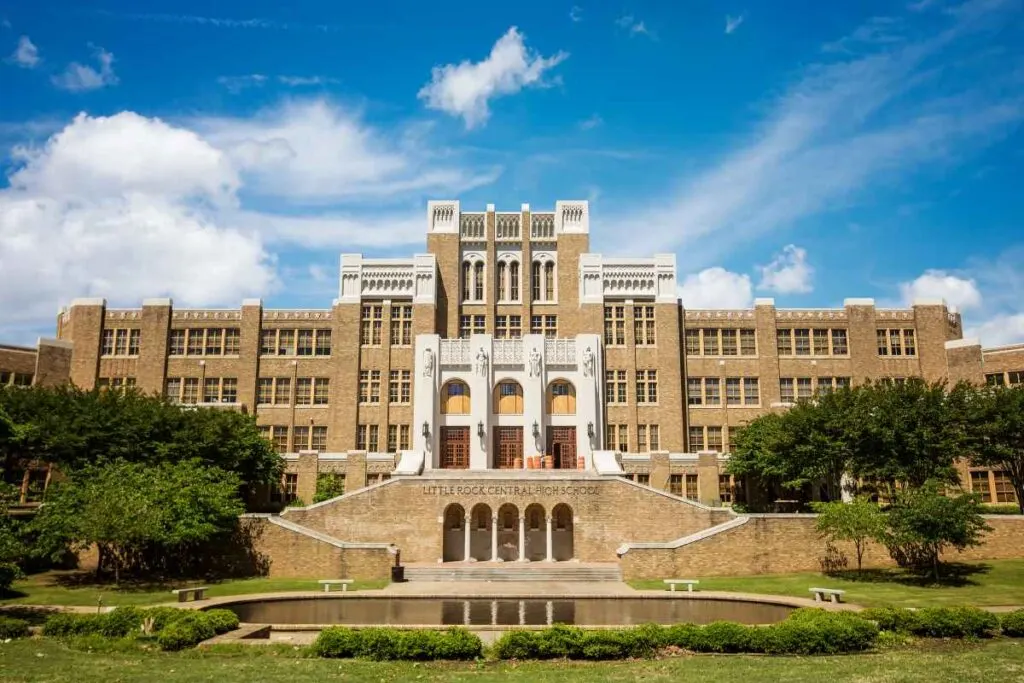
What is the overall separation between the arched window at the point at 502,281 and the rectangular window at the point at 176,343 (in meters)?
21.8

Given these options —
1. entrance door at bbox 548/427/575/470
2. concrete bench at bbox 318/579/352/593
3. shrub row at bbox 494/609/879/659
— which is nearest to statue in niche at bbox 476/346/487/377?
entrance door at bbox 548/427/575/470

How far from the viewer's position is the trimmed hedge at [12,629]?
21047 millimetres

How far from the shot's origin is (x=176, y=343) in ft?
185

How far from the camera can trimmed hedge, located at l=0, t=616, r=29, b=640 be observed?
69.1 feet

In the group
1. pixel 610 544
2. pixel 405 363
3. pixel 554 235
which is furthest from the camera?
pixel 554 235

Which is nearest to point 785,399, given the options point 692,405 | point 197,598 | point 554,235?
point 692,405

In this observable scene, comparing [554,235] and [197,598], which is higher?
[554,235]

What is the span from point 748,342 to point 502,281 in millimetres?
17160

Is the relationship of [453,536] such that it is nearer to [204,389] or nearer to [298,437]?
[298,437]

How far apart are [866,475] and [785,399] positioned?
15.5 meters

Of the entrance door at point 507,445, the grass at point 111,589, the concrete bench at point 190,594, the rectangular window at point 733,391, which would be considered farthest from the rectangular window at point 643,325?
the concrete bench at point 190,594

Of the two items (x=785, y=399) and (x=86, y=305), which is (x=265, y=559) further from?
(x=785, y=399)

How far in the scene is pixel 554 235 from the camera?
188 feet

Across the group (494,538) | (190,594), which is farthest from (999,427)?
(190,594)
